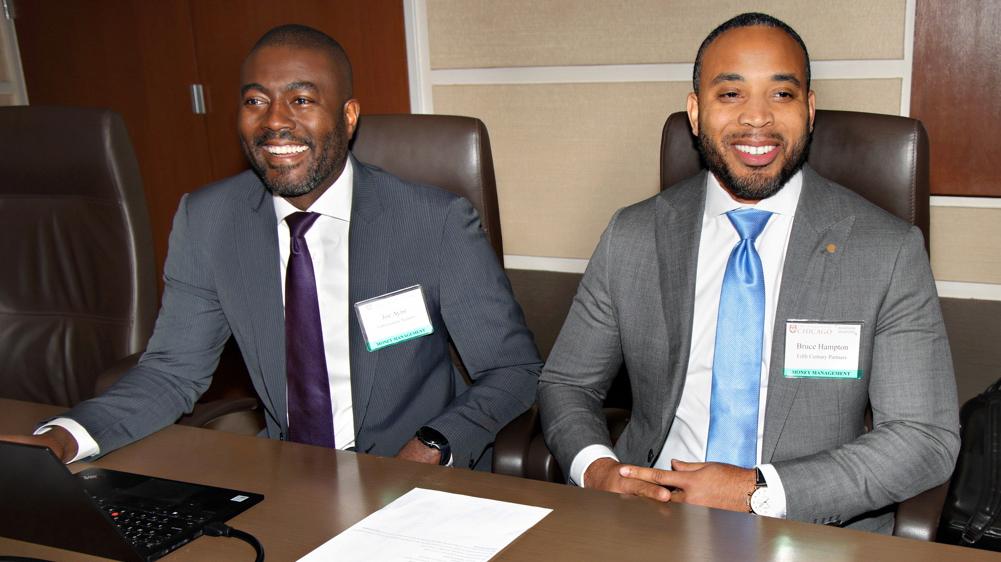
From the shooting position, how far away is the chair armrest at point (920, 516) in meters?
1.47

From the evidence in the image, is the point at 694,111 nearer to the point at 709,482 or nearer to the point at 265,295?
the point at 709,482

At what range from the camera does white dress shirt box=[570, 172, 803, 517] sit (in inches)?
68.4

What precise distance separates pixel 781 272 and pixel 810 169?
0.22 metres

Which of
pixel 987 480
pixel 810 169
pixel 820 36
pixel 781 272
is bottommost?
pixel 987 480

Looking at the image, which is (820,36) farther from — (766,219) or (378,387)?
(378,387)

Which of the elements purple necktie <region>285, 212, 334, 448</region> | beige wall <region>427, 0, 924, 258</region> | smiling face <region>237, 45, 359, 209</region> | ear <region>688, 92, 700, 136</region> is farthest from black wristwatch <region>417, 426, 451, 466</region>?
beige wall <region>427, 0, 924, 258</region>

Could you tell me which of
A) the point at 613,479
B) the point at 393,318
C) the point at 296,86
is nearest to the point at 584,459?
the point at 613,479

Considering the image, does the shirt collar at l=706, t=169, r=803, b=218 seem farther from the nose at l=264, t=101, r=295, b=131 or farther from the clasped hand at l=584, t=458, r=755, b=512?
the nose at l=264, t=101, r=295, b=131

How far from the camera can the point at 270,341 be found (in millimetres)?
1962

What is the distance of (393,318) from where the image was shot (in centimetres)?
193

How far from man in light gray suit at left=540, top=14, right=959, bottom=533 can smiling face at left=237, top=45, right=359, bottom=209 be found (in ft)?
2.02

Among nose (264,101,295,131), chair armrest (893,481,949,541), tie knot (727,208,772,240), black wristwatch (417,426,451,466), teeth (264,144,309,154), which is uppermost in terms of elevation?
nose (264,101,295,131)

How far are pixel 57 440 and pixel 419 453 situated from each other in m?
0.64

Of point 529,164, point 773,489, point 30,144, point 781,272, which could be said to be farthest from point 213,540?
point 529,164
